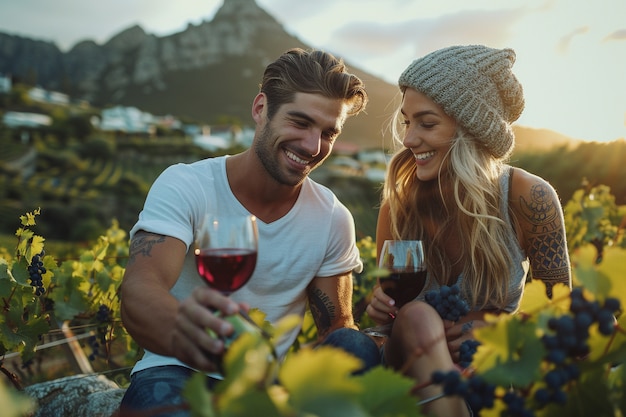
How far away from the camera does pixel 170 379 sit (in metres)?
2.25

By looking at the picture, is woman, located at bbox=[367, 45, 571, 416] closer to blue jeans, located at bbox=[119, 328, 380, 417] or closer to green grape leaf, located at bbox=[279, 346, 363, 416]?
blue jeans, located at bbox=[119, 328, 380, 417]

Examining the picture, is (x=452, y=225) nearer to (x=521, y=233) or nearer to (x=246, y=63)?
(x=521, y=233)

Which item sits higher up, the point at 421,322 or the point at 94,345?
the point at 421,322

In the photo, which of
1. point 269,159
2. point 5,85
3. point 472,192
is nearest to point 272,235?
point 269,159

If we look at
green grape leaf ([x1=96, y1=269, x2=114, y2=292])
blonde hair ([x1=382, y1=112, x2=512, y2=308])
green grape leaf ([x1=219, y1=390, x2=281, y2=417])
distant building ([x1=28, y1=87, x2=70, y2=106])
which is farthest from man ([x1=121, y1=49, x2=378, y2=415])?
distant building ([x1=28, y1=87, x2=70, y2=106])

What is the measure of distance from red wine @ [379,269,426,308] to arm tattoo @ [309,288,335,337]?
2.36 feet

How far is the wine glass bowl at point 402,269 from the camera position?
2072 millimetres

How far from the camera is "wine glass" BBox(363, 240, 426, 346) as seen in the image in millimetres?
2072

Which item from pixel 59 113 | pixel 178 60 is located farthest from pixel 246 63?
pixel 59 113

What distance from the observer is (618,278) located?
0.84 m

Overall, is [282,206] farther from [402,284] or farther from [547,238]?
[547,238]

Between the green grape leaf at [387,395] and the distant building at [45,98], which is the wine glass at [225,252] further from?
the distant building at [45,98]

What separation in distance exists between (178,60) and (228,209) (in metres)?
130

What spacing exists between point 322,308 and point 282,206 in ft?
1.75
